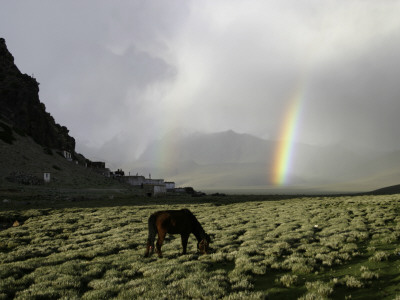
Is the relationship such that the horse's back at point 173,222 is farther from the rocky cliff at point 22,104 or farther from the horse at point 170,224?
the rocky cliff at point 22,104

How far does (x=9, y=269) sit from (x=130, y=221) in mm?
18767

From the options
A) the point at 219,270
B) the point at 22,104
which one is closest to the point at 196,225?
the point at 219,270

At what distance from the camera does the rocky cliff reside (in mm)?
133375

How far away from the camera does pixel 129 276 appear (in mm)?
12000

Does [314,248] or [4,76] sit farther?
[4,76]

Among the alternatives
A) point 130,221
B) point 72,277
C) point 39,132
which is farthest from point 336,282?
point 39,132

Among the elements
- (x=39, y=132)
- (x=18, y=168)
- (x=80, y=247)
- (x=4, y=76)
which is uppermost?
(x=4, y=76)

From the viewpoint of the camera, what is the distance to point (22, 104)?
136125 mm

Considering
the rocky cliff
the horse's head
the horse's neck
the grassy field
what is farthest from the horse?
the rocky cliff

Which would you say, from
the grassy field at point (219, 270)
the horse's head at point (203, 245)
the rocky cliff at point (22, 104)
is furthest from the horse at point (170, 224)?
the rocky cliff at point (22, 104)

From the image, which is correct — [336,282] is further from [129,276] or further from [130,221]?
[130,221]

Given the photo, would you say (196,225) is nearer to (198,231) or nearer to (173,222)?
(198,231)

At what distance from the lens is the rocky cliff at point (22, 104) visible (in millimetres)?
133375

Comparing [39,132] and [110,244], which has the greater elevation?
[39,132]
